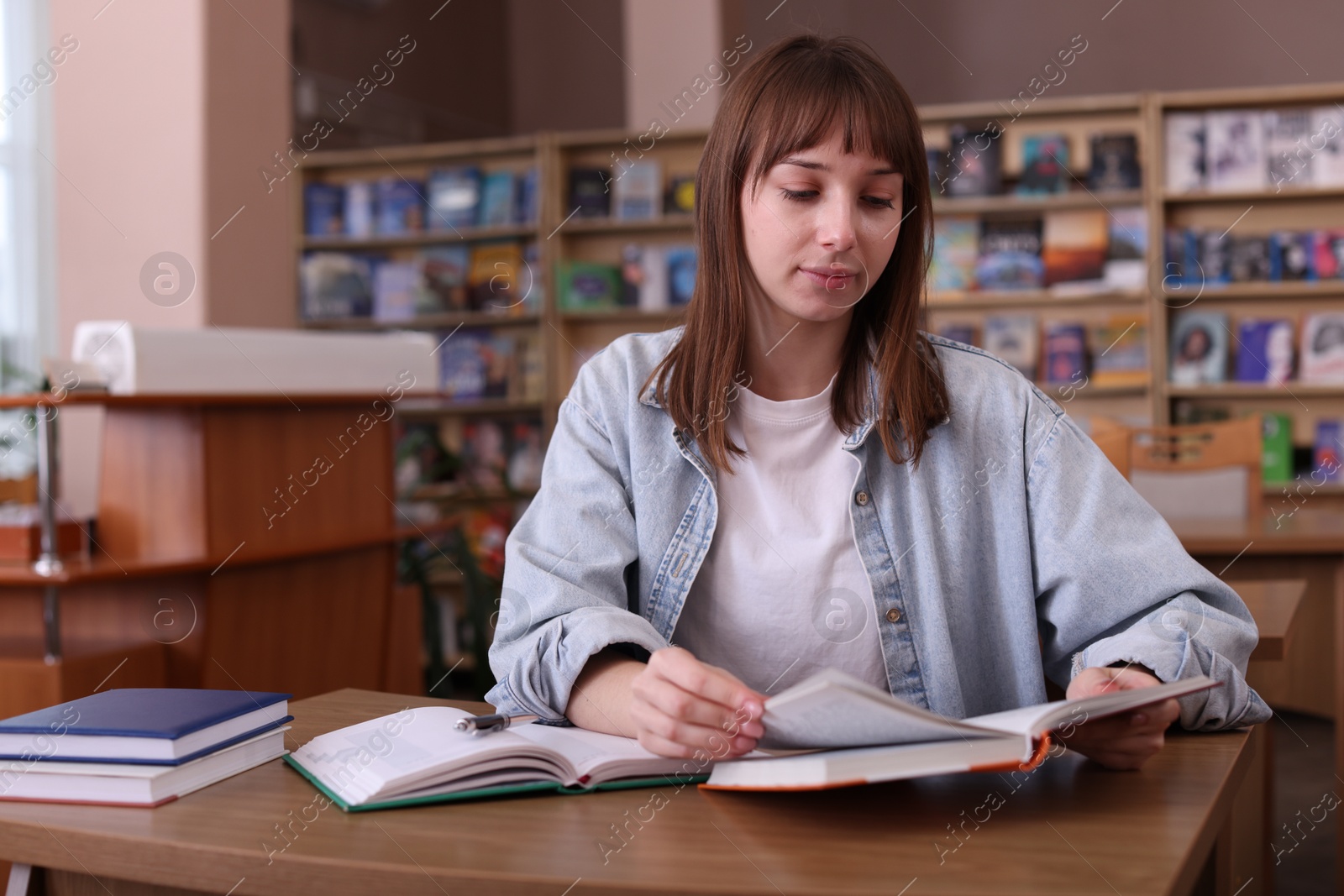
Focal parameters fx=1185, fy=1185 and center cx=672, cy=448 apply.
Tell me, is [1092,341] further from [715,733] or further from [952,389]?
[715,733]

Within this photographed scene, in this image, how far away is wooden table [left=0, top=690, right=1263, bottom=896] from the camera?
2.22 feet

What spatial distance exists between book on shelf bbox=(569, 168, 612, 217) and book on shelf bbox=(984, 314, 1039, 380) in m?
1.68

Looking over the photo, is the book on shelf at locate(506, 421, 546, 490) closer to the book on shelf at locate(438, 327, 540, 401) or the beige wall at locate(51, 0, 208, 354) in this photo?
the book on shelf at locate(438, 327, 540, 401)

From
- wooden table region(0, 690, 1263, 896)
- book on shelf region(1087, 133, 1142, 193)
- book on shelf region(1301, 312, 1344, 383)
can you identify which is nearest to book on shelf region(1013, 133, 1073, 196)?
book on shelf region(1087, 133, 1142, 193)

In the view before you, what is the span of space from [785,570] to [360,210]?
465cm

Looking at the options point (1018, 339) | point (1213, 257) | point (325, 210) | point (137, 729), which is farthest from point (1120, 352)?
point (137, 729)

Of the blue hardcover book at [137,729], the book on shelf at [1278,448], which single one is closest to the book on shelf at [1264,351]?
the book on shelf at [1278,448]

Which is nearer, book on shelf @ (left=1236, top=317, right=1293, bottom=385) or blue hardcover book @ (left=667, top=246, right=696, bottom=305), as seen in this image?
book on shelf @ (left=1236, top=317, right=1293, bottom=385)

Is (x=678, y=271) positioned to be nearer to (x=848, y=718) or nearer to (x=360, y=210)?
(x=360, y=210)

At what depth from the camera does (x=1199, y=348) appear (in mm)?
4492

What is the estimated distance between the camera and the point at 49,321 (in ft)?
16.0

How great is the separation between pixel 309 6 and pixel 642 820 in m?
5.90

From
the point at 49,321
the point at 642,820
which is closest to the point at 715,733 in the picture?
the point at 642,820

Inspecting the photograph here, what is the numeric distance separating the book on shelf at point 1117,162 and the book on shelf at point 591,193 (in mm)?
Answer: 1964
